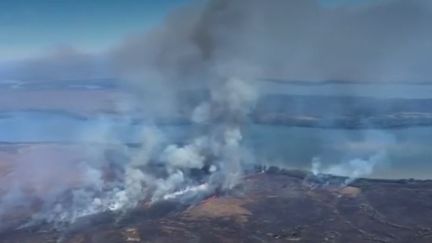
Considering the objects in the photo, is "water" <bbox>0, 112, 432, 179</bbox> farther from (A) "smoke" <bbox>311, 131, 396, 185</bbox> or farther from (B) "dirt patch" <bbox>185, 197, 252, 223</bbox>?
(B) "dirt patch" <bbox>185, 197, 252, 223</bbox>

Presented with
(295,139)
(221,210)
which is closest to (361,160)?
(295,139)

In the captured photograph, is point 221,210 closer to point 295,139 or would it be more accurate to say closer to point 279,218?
point 279,218

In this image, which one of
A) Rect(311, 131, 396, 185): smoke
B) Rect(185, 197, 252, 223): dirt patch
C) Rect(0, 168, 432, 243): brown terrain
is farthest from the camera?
Rect(311, 131, 396, 185): smoke

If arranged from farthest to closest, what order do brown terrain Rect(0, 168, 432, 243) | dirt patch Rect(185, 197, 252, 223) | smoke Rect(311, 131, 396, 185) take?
1. smoke Rect(311, 131, 396, 185)
2. dirt patch Rect(185, 197, 252, 223)
3. brown terrain Rect(0, 168, 432, 243)

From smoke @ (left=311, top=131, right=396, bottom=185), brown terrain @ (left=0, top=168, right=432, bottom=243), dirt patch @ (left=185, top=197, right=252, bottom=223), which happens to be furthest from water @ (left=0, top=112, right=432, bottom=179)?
dirt patch @ (left=185, top=197, right=252, bottom=223)

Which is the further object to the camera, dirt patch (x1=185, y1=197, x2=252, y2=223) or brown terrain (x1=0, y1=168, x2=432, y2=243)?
dirt patch (x1=185, y1=197, x2=252, y2=223)

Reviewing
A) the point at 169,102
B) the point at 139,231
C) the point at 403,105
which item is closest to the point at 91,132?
the point at 169,102

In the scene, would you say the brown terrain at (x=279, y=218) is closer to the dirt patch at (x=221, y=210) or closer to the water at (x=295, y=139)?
the dirt patch at (x=221, y=210)

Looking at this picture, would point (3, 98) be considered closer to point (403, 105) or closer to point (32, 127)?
point (32, 127)
